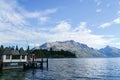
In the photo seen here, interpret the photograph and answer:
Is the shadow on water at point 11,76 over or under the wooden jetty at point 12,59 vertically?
under

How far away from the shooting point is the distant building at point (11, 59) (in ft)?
260

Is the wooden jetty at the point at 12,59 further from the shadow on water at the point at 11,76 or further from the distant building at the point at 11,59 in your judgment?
the shadow on water at the point at 11,76

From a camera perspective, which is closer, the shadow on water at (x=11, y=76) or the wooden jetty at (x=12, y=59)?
the shadow on water at (x=11, y=76)

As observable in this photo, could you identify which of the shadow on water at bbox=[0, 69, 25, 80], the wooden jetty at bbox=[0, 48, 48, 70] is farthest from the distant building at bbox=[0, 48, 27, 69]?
the shadow on water at bbox=[0, 69, 25, 80]

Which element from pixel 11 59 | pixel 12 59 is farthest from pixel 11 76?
pixel 12 59

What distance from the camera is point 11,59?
81750mm

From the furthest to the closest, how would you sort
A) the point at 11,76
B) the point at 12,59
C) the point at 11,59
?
the point at 12,59 → the point at 11,59 → the point at 11,76

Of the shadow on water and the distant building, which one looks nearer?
the shadow on water

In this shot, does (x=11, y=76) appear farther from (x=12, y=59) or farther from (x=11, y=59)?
(x=12, y=59)

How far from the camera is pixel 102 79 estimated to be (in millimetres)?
64875

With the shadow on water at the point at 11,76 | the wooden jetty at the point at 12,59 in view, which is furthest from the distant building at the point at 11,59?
the shadow on water at the point at 11,76

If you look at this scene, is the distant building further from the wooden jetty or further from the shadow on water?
the shadow on water

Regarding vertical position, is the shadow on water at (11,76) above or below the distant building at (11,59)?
below

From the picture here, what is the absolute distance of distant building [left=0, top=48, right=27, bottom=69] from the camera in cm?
7931
